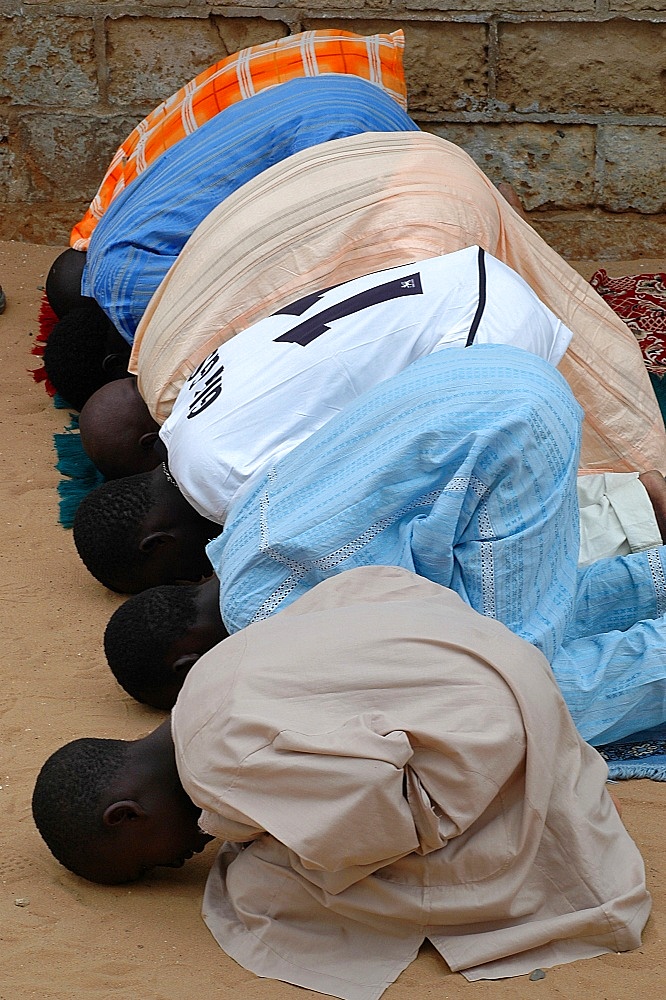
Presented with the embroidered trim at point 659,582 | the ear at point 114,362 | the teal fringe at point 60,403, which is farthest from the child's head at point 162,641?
→ the teal fringe at point 60,403

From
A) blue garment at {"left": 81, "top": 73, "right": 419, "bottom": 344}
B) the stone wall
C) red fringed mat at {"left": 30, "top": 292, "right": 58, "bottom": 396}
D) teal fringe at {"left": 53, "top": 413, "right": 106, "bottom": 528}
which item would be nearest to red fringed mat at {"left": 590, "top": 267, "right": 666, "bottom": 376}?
the stone wall

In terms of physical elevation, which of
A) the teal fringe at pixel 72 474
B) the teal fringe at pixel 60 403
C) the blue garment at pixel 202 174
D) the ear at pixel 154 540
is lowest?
the teal fringe at pixel 60 403

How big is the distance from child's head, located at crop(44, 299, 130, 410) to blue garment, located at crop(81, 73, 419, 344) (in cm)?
17

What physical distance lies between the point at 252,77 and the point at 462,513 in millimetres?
2796

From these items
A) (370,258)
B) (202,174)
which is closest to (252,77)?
(202,174)

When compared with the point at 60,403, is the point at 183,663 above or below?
above

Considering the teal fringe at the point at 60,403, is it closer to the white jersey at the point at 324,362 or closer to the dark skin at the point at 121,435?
the dark skin at the point at 121,435

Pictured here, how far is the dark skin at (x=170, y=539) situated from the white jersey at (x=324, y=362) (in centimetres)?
36

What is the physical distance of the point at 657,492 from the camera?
305 centimetres

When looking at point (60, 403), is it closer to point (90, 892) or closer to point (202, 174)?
point (202, 174)

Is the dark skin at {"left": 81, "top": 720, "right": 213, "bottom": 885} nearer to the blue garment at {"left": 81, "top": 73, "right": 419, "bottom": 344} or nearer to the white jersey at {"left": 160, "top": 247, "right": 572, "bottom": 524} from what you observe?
the white jersey at {"left": 160, "top": 247, "right": 572, "bottom": 524}

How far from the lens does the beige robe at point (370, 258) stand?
3252 mm

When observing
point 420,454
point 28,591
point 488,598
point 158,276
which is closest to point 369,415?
point 420,454

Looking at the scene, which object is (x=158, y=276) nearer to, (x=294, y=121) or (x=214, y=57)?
(x=294, y=121)
